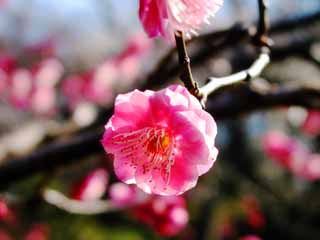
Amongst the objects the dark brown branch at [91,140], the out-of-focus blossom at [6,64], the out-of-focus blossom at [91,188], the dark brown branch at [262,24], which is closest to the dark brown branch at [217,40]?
the dark brown branch at [91,140]

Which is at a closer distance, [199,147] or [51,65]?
[199,147]

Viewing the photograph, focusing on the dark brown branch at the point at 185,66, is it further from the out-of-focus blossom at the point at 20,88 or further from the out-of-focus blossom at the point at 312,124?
the out-of-focus blossom at the point at 20,88

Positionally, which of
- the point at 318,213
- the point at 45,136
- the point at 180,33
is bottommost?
the point at 318,213

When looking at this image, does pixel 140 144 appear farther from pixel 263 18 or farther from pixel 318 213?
pixel 318 213

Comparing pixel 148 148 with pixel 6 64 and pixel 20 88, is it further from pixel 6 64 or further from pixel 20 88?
pixel 20 88

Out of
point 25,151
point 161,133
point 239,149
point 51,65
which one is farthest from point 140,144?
point 239,149

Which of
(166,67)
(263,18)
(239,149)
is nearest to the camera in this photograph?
(263,18)
